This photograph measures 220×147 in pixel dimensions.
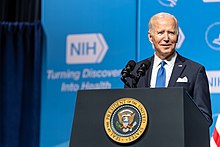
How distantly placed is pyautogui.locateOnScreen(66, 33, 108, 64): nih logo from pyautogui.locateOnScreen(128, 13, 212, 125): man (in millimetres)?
1533

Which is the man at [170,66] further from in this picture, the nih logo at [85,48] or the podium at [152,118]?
the nih logo at [85,48]

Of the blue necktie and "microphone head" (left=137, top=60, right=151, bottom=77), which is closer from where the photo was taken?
"microphone head" (left=137, top=60, right=151, bottom=77)

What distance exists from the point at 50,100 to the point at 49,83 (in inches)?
5.3

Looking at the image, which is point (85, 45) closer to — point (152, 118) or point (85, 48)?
point (85, 48)

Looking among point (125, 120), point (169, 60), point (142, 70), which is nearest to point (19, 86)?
point (169, 60)

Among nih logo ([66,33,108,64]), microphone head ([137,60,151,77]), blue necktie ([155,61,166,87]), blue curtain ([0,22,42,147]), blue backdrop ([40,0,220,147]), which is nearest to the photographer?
microphone head ([137,60,151,77])

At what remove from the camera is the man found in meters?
2.37

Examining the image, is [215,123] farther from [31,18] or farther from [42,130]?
[31,18]

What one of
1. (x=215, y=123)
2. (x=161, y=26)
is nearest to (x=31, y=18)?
(x=215, y=123)

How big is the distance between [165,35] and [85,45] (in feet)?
5.53

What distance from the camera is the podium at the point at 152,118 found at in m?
1.90

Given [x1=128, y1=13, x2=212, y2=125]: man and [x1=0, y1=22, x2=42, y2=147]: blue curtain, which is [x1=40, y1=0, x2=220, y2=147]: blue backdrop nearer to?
[x1=0, y1=22, x2=42, y2=147]: blue curtain

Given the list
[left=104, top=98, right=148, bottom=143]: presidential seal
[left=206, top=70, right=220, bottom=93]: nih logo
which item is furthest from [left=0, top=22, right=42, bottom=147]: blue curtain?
[left=104, top=98, right=148, bottom=143]: presidential seal

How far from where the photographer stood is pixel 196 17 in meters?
3.75
